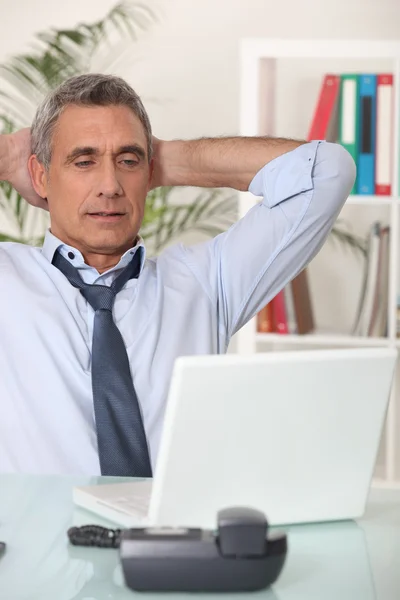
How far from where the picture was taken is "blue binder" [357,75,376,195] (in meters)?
3.52

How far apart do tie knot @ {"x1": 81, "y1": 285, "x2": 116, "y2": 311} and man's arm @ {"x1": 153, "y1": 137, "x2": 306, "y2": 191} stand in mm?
368

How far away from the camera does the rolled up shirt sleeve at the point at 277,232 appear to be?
197 centimetres

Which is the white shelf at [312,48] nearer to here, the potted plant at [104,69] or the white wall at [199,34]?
the potted plant at [104,69]

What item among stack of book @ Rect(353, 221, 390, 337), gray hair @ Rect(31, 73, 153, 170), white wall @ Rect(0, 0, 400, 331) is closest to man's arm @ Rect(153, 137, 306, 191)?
gray hair @ Rect(31, 73, 153, 170)

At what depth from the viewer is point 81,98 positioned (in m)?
2.01

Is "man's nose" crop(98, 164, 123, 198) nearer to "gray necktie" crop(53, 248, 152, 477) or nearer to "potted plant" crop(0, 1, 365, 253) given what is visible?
"gray necktie" crop(53, 248, 152, 477)

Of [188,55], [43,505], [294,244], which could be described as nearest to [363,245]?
[188,55]

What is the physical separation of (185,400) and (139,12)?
369cm

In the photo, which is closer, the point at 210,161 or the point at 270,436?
the point at 270,436

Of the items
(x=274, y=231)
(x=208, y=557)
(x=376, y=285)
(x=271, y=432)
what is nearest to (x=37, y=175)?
(x=274, y=231)

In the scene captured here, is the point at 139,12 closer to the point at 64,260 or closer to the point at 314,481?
the point at 64,260

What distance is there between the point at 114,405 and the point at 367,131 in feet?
6.92

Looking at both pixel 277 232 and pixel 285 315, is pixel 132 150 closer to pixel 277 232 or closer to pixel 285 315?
pixel 277 232

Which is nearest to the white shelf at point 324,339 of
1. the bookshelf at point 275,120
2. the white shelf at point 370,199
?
the bookshelf at point 275,120
